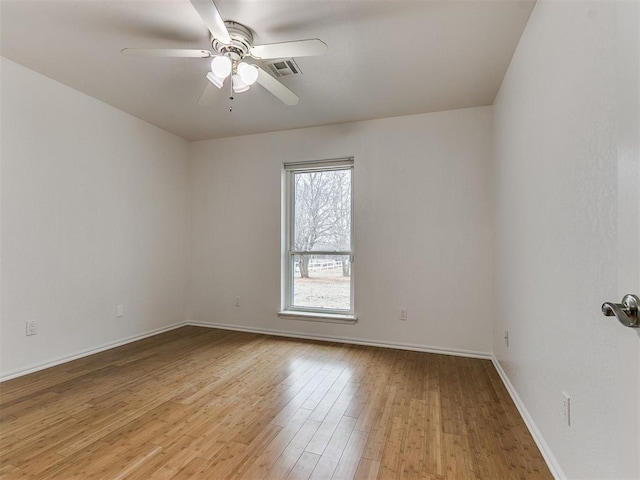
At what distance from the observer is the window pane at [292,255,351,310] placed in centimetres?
396

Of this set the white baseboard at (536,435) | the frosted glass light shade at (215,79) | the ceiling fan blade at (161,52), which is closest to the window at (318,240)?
the white baseboard at (536,435)

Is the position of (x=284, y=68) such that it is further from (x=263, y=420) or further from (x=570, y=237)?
(x=263, y=420)

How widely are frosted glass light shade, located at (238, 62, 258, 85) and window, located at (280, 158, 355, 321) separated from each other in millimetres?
1940

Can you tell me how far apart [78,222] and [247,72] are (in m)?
2.34

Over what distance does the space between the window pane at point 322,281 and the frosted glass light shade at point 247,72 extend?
2.32 m

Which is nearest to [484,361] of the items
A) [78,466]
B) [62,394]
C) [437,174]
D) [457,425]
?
[457,425]

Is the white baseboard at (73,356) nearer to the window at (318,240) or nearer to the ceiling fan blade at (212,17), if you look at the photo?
the window at (318,240)

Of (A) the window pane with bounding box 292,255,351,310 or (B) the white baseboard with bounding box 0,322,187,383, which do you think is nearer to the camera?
(B) the white baseboard with bounding box 0,322,187,383

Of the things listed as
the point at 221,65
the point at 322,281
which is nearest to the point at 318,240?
the point at 322,281

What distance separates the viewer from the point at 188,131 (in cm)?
421

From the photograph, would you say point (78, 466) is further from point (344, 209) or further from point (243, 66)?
point (344, 209)

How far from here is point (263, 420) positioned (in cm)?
209

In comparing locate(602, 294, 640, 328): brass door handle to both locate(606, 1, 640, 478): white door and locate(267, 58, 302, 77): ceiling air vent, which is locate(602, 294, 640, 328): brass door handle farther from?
locate(267, 58, 302, 77): ceiling air vent

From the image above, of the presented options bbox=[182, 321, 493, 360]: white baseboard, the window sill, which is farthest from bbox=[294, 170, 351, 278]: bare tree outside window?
bbox=[182, 321, 493, 360]: white baseboard
